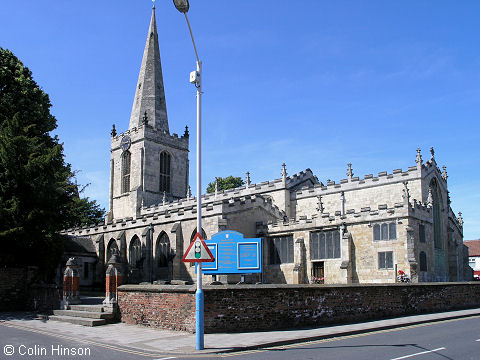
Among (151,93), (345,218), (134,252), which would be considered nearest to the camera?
(345,218)

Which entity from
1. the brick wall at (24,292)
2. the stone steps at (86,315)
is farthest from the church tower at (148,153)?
the stone steps at (86,315)

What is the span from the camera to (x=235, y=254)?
20.0 m

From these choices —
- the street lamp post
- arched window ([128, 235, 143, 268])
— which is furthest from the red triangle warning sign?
arched window ([128, 235, 143, 268])

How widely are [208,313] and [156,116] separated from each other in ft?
137

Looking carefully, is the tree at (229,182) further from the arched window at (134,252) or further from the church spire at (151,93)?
the arched window at (134,252)

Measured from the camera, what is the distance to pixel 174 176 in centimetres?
5409

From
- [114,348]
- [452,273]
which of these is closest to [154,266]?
[452,273]

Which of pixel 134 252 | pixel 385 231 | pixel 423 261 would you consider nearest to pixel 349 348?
pixel 385 231

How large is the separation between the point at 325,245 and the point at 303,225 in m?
2.27

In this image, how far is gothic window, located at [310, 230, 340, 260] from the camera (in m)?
32.6

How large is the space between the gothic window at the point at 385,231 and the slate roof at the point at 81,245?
86.2 feet

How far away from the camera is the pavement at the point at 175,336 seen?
1214cm

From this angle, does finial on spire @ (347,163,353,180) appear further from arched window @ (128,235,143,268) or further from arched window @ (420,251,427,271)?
arched window @ (128,235,143,268)

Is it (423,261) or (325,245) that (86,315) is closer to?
(325,245)
